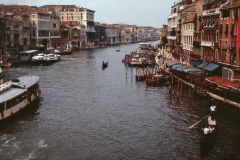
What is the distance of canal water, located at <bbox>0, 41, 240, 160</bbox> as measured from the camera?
17062mm

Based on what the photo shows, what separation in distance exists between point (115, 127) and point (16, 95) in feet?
22.0

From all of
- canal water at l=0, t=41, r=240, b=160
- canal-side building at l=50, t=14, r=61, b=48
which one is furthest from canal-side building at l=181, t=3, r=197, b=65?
canal-side building at l=50, t=14, r=61, b=48

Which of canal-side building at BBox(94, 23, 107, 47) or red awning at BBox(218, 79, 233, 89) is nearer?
red awning at BBox(218, 79, 233, 89)

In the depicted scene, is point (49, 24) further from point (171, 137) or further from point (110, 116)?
point (171, 137)

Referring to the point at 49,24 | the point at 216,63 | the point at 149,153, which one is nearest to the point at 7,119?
the point at 149,153

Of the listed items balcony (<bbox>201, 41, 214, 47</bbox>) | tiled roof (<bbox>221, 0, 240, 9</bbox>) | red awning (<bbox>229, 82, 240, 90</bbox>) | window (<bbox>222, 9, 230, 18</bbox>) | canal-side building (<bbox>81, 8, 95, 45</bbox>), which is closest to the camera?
red awning (<bbox>229, 82, 240, 90</bbox>)

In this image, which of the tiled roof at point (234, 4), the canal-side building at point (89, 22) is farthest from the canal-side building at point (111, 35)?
the tiled roof at point (234, 4)

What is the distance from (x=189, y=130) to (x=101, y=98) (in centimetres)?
1073

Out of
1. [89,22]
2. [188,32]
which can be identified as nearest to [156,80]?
[188,32]

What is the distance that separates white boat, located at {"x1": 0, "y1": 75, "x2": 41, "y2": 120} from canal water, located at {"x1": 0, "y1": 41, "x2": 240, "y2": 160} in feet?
1.91

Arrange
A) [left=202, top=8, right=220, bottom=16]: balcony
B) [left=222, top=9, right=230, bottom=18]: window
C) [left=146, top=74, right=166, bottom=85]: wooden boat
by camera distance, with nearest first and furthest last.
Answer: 1. [left=222, top=9, right=230, bottom=18]: window
2. [left=202, top=8, right=220, bottom=16]: balcony
3. [left=146, top=74, right=166, bottom=85]: wooden boat

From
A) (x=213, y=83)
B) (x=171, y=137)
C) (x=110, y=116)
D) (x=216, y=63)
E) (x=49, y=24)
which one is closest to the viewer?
(x=171, y=137)

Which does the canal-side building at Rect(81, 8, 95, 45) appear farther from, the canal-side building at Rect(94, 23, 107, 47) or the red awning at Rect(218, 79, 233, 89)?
the red awning at Rect(218, 79, 233, 89)

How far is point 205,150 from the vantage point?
56.2 ft
